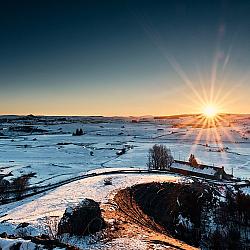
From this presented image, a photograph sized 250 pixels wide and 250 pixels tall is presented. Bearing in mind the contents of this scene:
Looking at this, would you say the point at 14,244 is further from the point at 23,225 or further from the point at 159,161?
the point at 159,161

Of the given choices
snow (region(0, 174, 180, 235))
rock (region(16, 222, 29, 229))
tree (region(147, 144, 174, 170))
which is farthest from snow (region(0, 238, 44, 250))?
tree (region(147, 144, 174, 170))

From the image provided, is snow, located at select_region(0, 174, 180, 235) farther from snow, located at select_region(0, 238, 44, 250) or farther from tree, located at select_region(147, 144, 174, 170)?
tree, located at select_region(147, 144, 174, 170)

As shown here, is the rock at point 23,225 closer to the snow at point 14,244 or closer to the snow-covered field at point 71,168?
the snow-covered field at point 71,168

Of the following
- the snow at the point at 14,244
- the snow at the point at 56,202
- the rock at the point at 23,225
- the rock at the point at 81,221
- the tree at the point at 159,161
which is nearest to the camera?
the snow at the point at 14,244

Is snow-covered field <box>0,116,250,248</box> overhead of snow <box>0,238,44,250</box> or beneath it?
beneath

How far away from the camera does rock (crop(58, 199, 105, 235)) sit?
19484 mm

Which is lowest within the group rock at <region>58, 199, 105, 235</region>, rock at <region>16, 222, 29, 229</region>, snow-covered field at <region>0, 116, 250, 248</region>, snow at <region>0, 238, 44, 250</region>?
snow-covered field at <region>0, 116, 250, 248</region>

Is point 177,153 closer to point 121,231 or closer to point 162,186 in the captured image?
point 162,186

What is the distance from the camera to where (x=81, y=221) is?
778 inches

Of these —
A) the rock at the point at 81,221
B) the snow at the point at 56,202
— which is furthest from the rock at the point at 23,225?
the rock at the point at 81,221

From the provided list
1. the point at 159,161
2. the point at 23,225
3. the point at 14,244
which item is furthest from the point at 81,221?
the point at 159,161

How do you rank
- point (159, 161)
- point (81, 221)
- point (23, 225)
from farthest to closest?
point (159, 161), point (23, 225), point (81, 221)

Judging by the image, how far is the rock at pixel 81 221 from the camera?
19.5m

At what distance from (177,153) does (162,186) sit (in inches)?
2153
